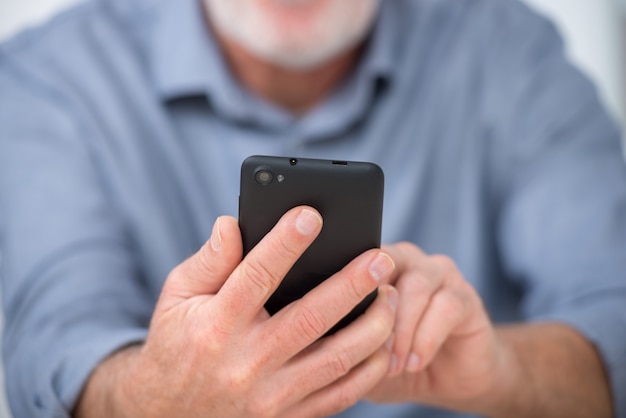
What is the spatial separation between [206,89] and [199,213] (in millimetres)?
176

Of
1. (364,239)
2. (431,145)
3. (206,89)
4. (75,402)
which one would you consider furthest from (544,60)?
(75,402)

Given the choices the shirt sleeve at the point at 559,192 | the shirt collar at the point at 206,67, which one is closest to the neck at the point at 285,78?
the shirt collar at the point at 206,67

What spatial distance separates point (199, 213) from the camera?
95 centimetres

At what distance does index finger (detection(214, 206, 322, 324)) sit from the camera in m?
0.47

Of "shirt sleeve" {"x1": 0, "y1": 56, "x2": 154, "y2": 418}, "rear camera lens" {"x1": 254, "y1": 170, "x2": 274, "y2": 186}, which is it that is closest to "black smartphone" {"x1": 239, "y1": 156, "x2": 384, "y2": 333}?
"rear camera lens" {"x1": 254, "y1": 170, "x2": 274, "y2": 186}

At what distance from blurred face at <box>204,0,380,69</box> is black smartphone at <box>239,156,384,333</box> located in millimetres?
526

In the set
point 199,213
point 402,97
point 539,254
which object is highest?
point 402,97

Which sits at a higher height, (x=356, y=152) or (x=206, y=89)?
(x=206, y=89)

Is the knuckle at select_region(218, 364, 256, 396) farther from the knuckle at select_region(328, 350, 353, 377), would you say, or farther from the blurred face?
the blurred face

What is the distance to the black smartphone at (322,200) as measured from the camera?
49cm

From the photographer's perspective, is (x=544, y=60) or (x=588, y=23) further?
(x=588, y=23)

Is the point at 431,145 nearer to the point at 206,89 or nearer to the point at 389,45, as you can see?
the point at 389,45

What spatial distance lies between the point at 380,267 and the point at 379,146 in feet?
1.69

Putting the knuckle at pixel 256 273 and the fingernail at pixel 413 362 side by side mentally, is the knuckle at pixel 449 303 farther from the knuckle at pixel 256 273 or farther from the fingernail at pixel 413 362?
the knuckle at pixel 256 273
